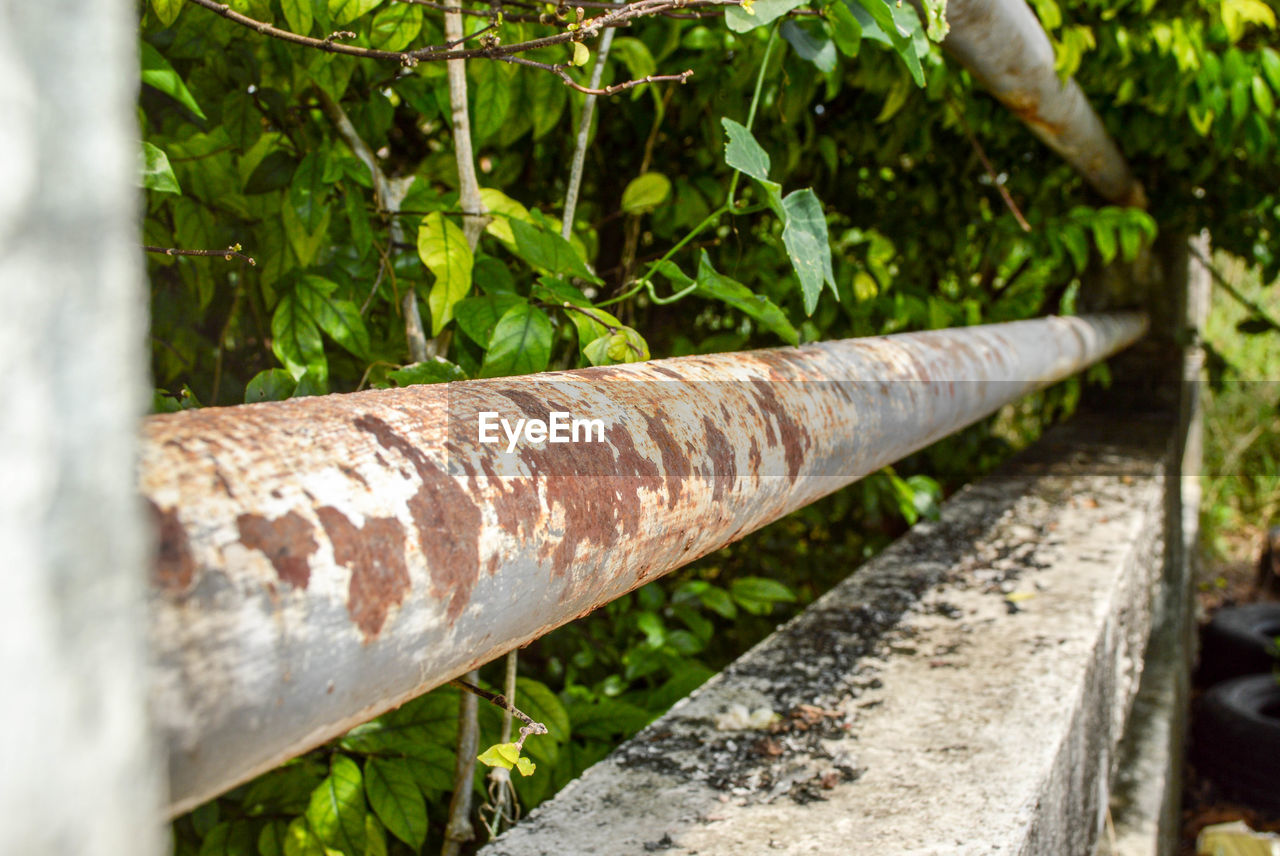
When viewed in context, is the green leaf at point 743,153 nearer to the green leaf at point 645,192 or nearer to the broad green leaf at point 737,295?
the broad green leaf at point 737,295

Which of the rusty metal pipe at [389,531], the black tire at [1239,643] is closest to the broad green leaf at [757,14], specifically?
the rusty metal pipe at [389,531]

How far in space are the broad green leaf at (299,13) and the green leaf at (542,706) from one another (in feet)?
2.29

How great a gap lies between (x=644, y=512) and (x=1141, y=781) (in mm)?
2442

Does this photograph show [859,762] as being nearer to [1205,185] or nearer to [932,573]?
[932,573]

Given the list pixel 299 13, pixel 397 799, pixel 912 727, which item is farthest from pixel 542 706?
pixel 299 13

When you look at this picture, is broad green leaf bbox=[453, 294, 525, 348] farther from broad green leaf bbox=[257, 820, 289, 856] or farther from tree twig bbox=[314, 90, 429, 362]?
broad green leaf bbox=[257, 820, 289, 856]

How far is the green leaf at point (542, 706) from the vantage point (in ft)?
3.48

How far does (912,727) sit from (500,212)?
726 millimetres

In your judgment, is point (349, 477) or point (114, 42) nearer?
point (114, 42)

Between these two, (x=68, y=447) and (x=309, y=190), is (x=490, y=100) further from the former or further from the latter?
(x=68, y=447)

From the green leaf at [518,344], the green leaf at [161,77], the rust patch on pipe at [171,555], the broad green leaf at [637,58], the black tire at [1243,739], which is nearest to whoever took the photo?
the rust patch on pipe at [171,555]

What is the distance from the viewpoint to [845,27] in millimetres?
961

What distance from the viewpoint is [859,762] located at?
974mm

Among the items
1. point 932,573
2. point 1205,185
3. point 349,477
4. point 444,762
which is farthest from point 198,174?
point 1205,185
